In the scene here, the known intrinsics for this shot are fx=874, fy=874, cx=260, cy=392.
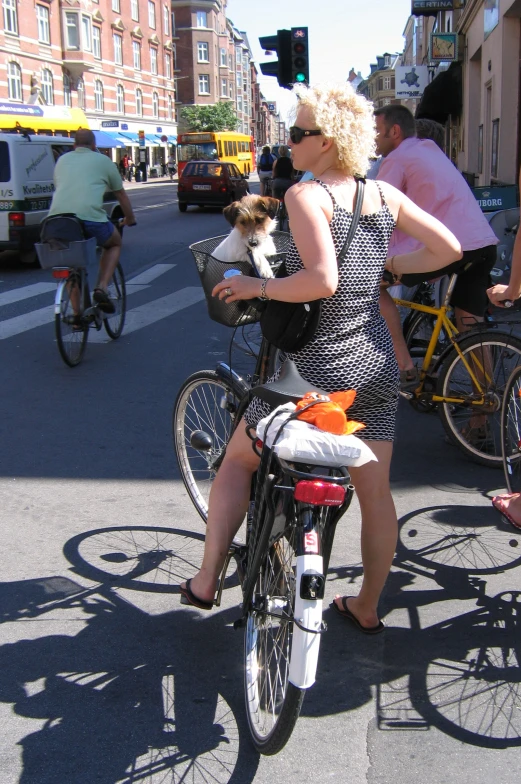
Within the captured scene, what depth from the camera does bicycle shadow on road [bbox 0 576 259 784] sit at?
2469 millimetres

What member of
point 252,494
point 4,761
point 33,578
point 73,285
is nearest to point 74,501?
point 33,578

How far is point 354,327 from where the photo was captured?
2.71 metres

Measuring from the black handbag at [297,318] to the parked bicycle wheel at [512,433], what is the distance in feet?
4.66

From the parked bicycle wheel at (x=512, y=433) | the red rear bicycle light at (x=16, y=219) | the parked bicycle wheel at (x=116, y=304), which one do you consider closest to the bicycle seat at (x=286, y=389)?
the parked bicycle wheel at (x=512, y=433)

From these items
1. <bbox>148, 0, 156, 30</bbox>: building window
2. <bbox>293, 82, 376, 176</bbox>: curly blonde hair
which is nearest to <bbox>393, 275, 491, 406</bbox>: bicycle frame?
<bbox>293, 82, 376, 176</bbox>: curly blonde hair

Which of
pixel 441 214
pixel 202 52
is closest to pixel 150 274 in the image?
pixel 441 214

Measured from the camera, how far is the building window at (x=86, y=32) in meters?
55.7

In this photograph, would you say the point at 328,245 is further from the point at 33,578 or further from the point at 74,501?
the point at 74,501

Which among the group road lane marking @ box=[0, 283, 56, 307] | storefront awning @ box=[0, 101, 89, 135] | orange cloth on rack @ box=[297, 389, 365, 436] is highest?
storefront awning @ box=[0, 101, 89, 135]

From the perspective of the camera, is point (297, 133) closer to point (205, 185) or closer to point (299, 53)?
point (299, 53)

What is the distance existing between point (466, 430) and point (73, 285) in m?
3.52

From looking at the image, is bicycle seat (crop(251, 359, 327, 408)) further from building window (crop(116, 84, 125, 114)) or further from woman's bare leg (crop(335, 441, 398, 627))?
building window (crop(116, 84, 125, 114))

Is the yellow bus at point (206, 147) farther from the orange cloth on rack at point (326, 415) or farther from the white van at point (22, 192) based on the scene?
the orange cloth on rack at point (326, 415)

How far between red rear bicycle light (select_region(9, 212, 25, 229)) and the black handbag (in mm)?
10932
